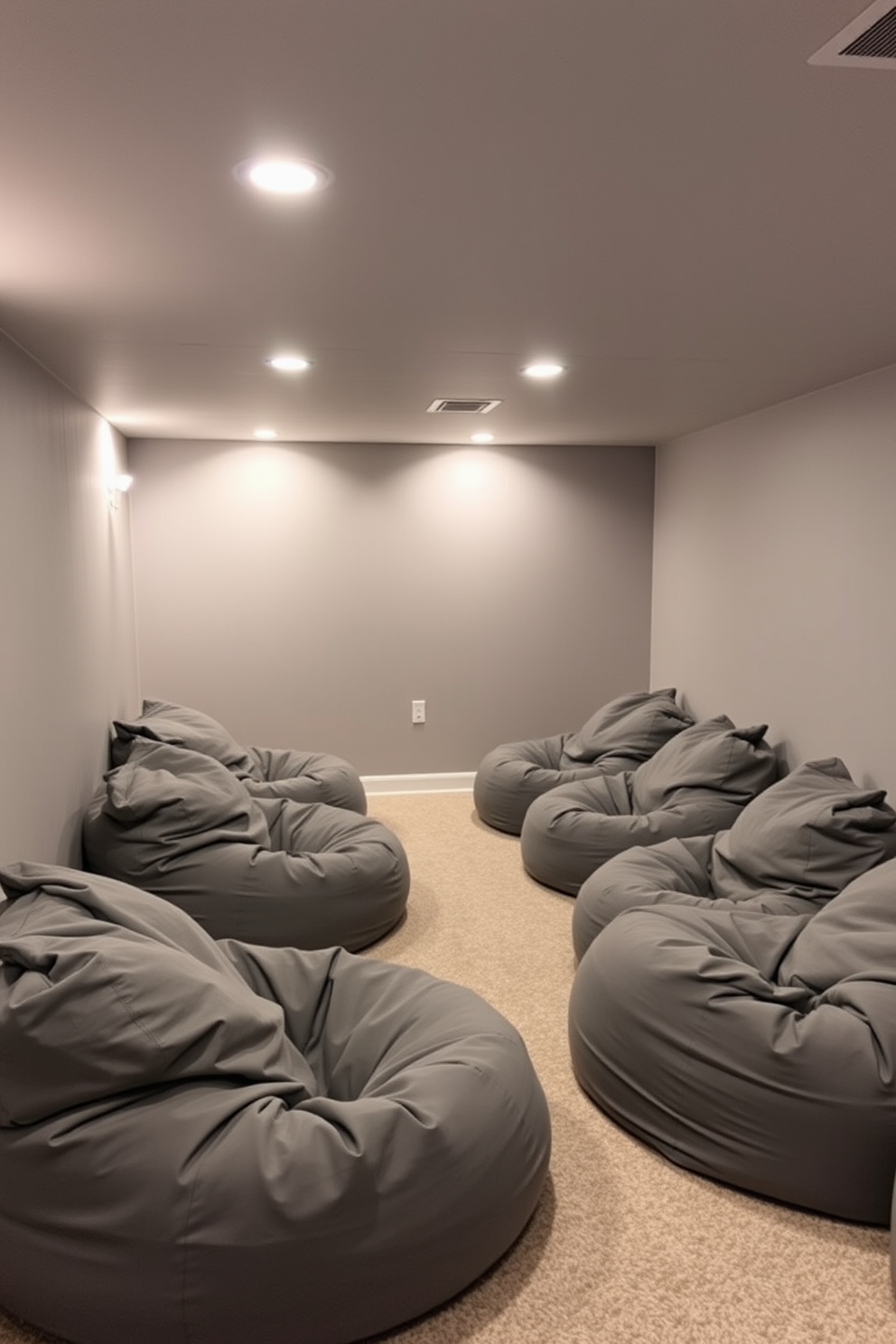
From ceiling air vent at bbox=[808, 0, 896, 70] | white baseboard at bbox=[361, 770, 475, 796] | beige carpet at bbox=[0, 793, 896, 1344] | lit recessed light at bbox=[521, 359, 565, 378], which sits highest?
lit recessed light at bbox=[521, 359, 565, 378]

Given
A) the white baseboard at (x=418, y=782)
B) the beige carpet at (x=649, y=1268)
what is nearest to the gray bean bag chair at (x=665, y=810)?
the beige carpet at (x=649, y=1268)

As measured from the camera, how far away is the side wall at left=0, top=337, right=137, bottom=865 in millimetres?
2779

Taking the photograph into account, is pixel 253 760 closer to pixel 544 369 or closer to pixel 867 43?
pixel 544 369

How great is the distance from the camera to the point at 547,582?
5.80 meters

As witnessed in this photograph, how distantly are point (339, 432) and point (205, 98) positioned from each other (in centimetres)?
377

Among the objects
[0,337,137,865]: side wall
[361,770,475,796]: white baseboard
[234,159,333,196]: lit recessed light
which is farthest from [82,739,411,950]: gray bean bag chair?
[234,159,333,196]: lit recessed light

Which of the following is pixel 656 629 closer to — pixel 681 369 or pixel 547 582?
pixel 547 582

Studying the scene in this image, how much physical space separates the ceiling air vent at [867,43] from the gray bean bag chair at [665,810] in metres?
3.04

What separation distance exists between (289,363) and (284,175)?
166cm

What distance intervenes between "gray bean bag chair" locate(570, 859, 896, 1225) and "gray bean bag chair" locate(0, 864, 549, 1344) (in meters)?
0.43

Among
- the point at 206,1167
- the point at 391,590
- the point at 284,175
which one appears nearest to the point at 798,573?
the point at 391,590

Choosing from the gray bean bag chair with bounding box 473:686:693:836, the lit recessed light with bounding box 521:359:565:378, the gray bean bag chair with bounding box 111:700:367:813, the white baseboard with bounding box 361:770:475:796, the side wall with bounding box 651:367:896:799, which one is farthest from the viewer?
the white baseboard with bounding box 361:770:475:796

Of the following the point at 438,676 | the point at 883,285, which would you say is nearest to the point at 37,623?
the point at 883,285

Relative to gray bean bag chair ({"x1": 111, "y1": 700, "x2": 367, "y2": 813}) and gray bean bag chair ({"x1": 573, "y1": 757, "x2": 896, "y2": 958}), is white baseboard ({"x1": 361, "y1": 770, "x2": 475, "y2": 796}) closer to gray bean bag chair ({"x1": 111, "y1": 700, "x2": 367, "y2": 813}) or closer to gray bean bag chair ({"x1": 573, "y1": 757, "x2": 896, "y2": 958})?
gray bean bag chair ({"x1": 111, "y1": 700, "x2": 367, "y2": 813})
